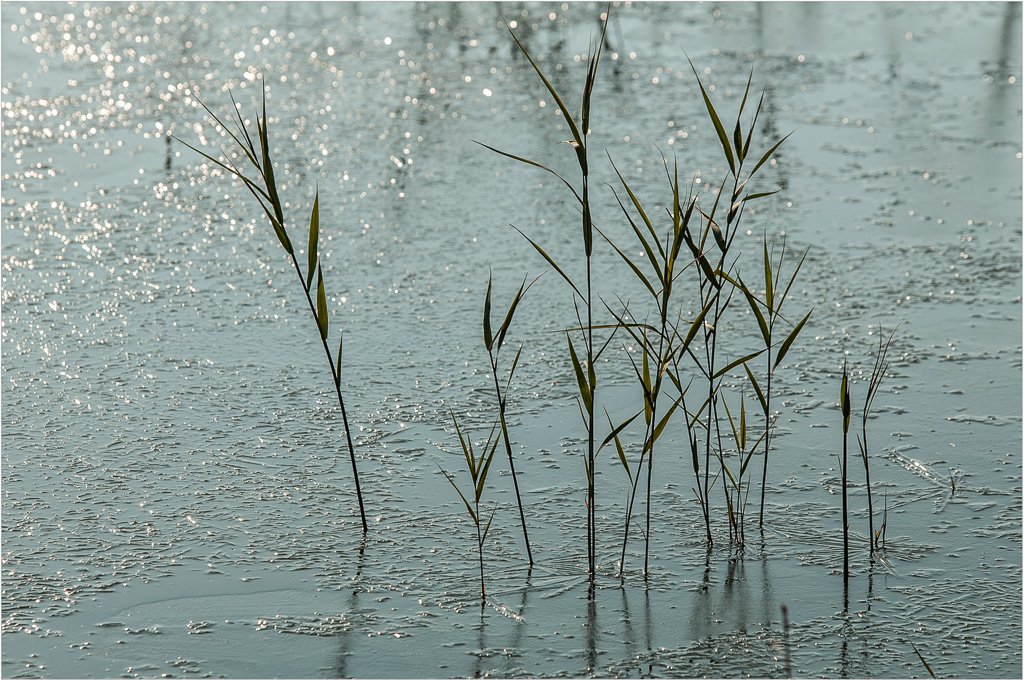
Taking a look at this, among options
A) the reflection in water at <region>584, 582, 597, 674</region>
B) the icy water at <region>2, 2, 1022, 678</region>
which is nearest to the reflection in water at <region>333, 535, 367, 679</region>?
the icy water at <region>2, 2, 1022, 678</region>

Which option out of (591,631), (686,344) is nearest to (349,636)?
(591,631)

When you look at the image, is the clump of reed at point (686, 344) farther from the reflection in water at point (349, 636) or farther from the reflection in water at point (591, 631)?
the reflection in water at point (349, 636)

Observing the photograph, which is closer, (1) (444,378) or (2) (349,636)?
(2) (349,636)

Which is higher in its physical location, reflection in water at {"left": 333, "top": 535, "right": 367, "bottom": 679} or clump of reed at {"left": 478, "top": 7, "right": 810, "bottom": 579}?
clump of reed at {"left": 478, "top": 7, "right": 810, "bottom": 579}

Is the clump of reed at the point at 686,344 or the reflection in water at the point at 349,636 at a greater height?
the clump of reed at the point at 686,344

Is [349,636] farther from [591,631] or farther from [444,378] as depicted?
[444,378]

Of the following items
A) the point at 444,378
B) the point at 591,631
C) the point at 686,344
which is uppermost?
the point at 444,378

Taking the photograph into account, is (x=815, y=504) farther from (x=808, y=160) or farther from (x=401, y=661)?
(x=808, y=160)

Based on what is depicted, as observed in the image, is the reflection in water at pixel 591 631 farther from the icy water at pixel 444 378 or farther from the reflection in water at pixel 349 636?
the reflection in water at pixel 349 636

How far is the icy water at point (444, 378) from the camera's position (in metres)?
1.66

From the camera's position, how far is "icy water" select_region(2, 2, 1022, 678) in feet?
5.45

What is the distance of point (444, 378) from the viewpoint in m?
2.46

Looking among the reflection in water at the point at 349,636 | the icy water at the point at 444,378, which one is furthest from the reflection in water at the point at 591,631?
the reflection in water at the point at 349,636

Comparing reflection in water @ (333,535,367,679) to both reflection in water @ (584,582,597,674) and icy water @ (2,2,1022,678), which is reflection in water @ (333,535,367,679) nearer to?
icy water @ (2,2,1022,678)
